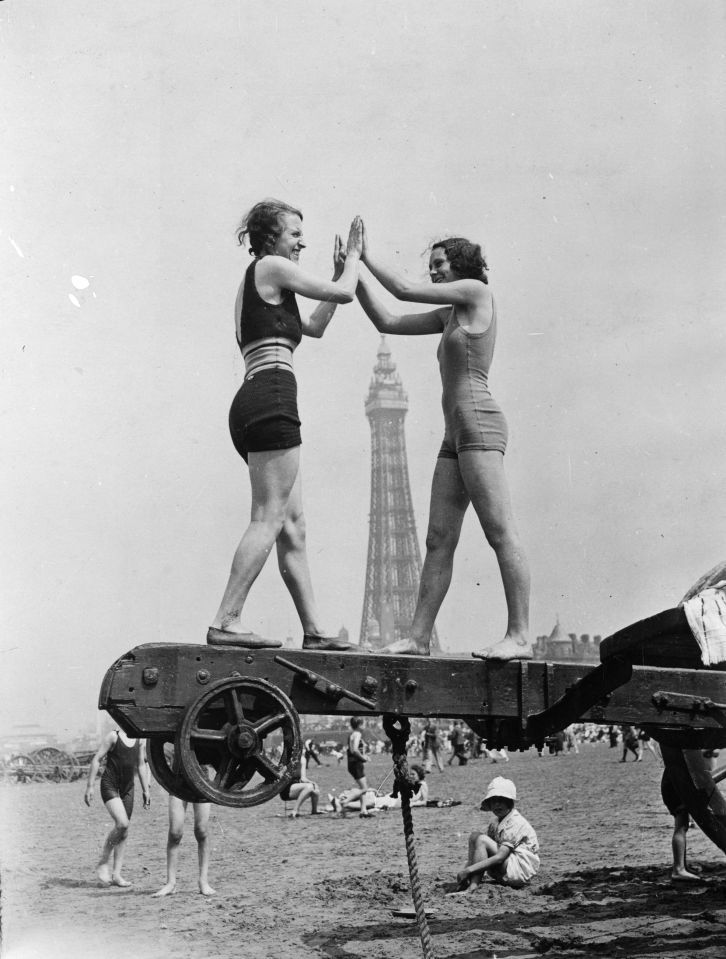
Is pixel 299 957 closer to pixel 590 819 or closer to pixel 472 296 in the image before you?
pixel 472 296

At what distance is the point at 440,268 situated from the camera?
21.4 ft

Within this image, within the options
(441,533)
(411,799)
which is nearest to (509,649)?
(441,533)

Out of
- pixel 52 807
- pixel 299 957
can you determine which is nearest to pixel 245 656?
pixel 299 957

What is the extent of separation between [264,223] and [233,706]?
2.47 metres

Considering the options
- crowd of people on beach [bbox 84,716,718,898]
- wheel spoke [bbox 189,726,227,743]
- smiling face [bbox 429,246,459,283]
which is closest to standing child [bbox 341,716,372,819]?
crowd of people on beach [bbox 84,716,718,898]

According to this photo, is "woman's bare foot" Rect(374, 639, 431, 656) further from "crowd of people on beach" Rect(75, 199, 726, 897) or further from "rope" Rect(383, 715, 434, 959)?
"rope" Rect(383, 715, 434, 959)

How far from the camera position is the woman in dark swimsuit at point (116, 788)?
11.5 metres

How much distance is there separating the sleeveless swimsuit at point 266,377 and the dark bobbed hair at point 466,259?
1.03 meters

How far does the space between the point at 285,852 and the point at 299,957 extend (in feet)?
18.4

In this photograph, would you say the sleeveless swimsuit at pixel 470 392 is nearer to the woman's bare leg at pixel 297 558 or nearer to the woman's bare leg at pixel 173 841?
the woman's bare leg at pixel 297 558

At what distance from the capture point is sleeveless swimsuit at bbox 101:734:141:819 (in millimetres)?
11430

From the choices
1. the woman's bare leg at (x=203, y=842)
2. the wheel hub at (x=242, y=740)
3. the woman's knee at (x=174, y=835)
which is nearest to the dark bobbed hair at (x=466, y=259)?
the wheel hub at (x=242, y=740)

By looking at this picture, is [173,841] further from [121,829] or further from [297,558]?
[297,558]

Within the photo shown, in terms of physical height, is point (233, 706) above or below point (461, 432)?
below
